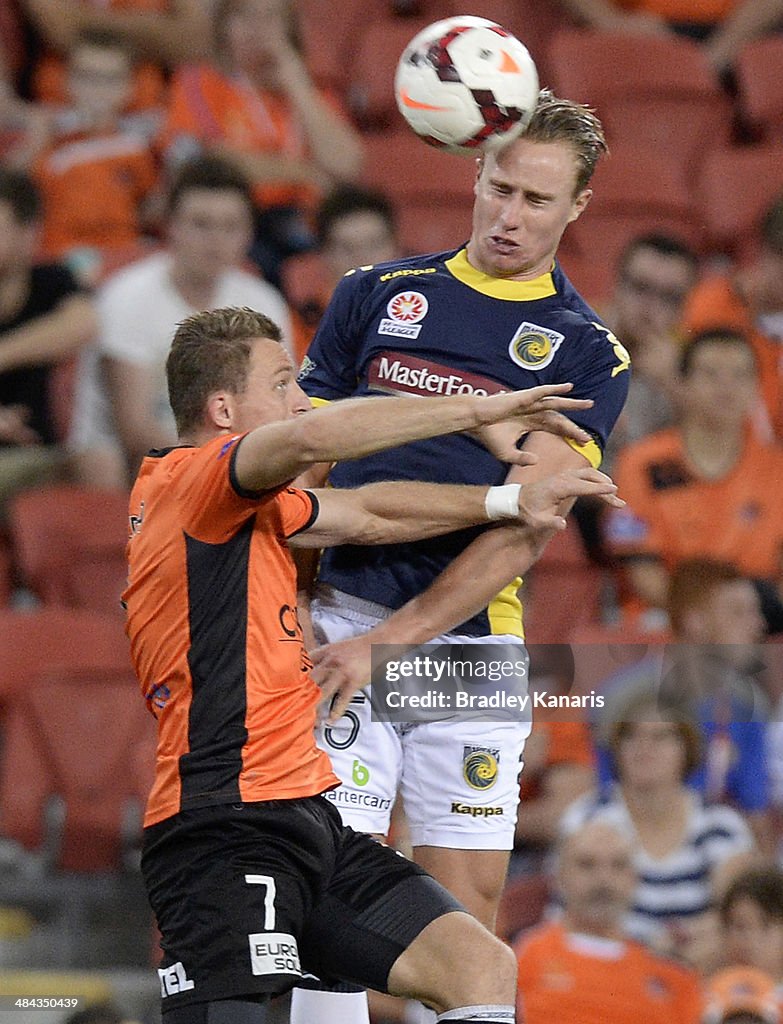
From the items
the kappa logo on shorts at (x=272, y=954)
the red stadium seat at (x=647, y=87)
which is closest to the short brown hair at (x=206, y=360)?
the kappa logo on shorts at (x=272, y=954)

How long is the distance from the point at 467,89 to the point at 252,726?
65.1 inches

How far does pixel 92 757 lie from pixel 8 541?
1252 millimetres

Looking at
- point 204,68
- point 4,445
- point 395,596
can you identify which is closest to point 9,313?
point 4,445

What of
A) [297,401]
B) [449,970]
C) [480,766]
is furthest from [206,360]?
[449,970]

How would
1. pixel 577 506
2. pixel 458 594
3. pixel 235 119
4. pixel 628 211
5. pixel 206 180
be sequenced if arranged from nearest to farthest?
1. pixel 458 594
2. pixel 577 506
3. pixel 206 180
4. pixel 235 119
5. pixel 628 211

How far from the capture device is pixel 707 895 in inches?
241

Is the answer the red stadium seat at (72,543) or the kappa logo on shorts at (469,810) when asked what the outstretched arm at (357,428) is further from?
the red stadium seat at (72,543)

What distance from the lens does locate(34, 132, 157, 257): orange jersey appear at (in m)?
8.24

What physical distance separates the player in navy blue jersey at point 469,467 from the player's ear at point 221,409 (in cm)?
63

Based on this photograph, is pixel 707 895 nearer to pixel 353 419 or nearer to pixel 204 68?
pixel 353 419

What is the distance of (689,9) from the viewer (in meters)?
9.61

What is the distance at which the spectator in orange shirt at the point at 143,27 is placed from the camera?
8633mm

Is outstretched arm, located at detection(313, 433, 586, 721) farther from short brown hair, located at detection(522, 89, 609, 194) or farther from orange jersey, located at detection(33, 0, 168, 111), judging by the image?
orange jersey, located at detection(33, 0, 168, 111)

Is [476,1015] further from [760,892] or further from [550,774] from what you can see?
[550,774]
